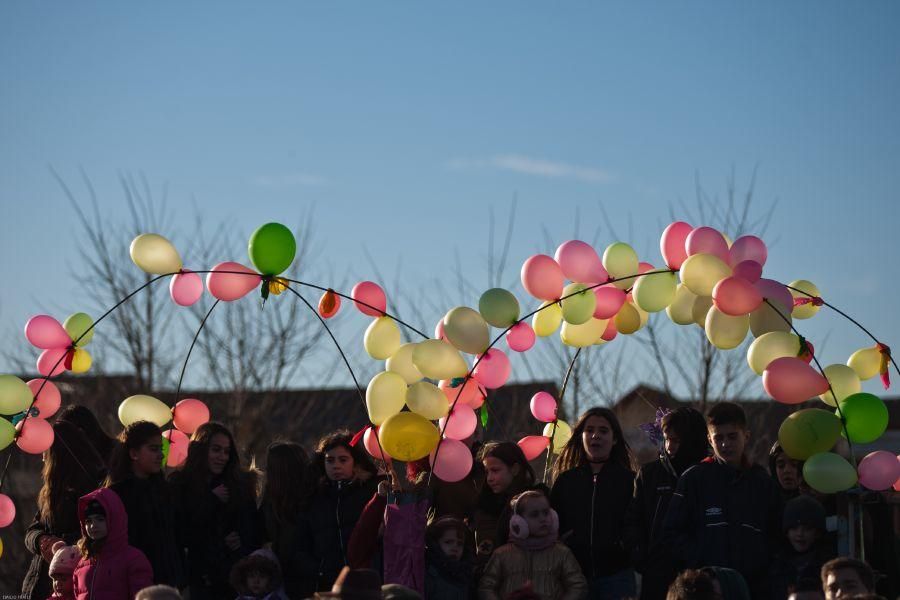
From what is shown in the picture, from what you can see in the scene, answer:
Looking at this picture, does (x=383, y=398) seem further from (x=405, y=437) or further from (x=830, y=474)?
(x=830, y=474)

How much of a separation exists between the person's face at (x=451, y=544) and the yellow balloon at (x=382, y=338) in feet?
5.02

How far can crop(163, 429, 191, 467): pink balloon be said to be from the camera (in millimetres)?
7410

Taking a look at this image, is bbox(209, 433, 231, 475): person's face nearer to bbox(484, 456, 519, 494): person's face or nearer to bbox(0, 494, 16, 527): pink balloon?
A: bbox(0, 494, 16, 527): pink balloon

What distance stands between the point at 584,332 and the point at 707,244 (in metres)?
1.25

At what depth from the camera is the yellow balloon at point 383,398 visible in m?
6.64

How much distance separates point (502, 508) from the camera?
6480 millimetres

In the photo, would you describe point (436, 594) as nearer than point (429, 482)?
Yes

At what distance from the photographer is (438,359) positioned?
668 centimetres

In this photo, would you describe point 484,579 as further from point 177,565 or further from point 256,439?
point 256,439

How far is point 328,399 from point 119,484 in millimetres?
12479

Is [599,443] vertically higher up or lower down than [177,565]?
higher up

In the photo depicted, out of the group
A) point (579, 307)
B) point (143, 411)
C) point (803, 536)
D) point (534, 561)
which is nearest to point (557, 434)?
point (579, 307)

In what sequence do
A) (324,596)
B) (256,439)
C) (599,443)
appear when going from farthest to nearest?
1. (256,439)
2. (599,443)
3. (324,596)

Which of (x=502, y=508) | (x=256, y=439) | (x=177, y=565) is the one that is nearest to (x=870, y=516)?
(x=502, y=508)
